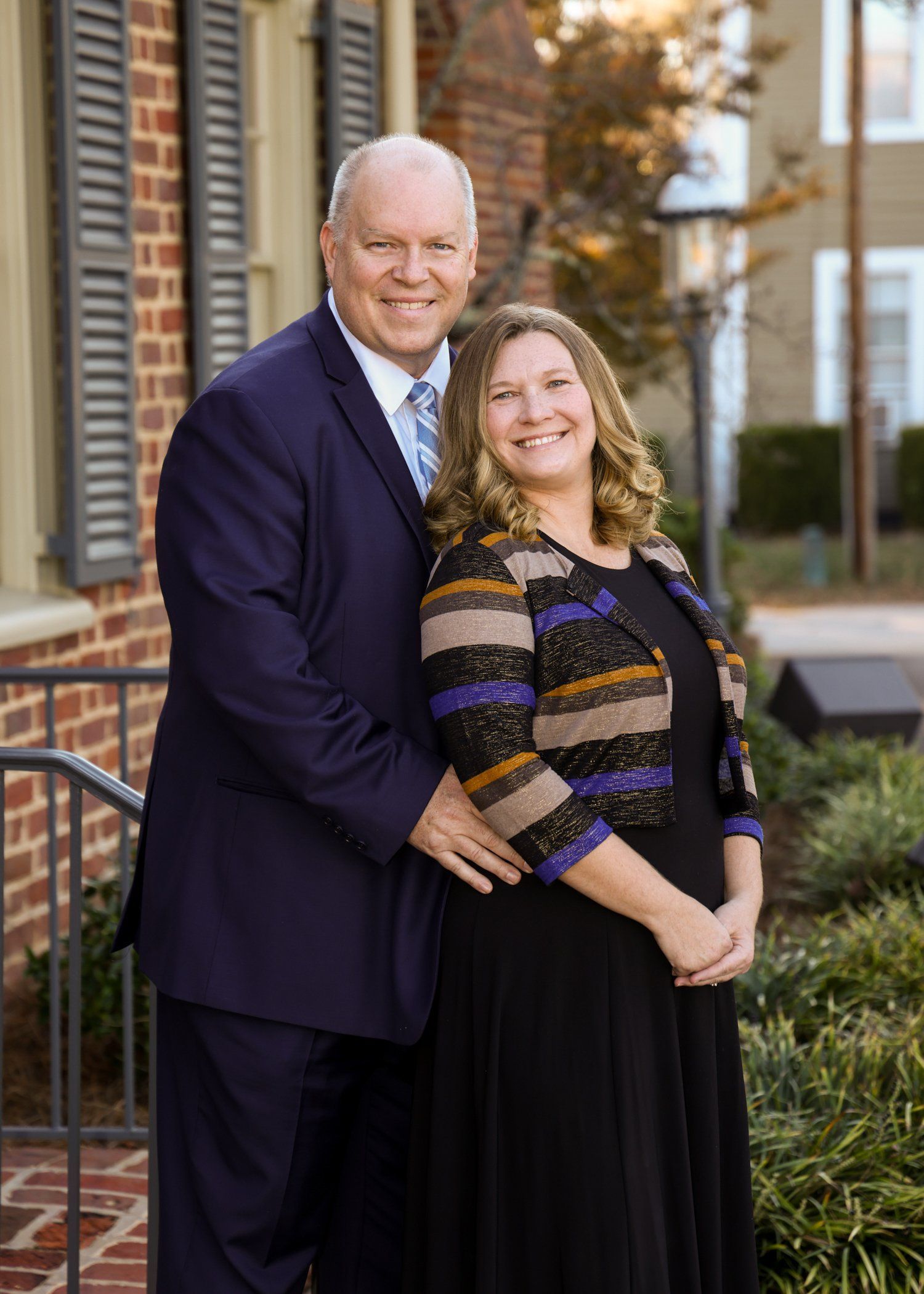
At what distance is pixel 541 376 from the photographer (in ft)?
7.69

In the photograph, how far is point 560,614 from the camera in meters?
2.25

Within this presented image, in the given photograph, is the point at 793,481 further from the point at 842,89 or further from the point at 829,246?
the point at 842,89

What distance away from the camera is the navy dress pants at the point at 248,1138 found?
2.34 metres

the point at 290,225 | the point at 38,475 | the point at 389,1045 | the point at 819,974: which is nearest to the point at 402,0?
the point at 290,225

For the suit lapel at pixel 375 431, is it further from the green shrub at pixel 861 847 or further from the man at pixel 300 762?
the green shrub at pixel 861 847

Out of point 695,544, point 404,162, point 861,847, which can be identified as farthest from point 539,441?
point 695,544

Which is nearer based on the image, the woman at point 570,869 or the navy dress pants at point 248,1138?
the woman at point 570,869

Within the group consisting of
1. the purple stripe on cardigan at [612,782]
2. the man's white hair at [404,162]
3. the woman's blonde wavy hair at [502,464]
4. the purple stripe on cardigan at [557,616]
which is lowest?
the purple stripe on cardigan at [612,782]

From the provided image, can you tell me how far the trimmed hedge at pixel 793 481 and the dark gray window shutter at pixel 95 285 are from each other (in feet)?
49.0

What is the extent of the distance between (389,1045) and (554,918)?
395mm

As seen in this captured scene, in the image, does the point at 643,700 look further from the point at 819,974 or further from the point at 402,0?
the point at 402,0

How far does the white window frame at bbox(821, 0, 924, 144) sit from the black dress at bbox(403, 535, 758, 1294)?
695 inches

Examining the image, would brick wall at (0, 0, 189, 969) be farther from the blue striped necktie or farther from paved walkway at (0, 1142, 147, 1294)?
the blue striped necktie

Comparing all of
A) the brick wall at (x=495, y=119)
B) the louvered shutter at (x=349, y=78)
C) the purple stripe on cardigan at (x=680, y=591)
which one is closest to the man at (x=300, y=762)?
the purple stripe on cardigan at (x=680, y=591)
